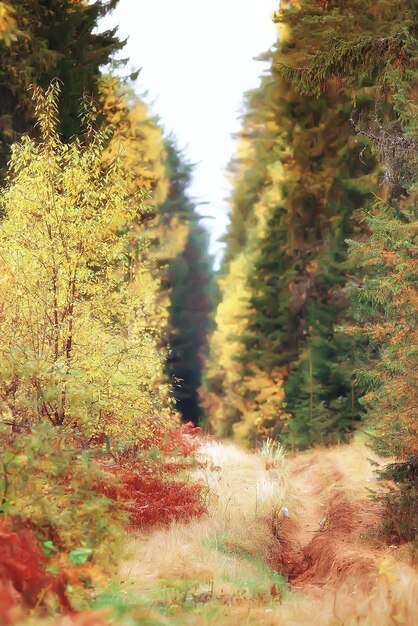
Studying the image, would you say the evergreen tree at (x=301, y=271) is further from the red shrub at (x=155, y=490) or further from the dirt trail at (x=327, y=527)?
the red shrub at (x=155, y=490)

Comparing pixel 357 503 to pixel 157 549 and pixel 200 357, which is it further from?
pixel 200 357

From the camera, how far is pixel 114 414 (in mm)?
10555

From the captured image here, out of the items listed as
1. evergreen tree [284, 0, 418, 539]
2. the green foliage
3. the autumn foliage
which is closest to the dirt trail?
evergreen tree [284, 0, 418, 539]

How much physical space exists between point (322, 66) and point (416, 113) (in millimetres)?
1437

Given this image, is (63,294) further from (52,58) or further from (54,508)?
(52,58)

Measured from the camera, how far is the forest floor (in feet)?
22.7

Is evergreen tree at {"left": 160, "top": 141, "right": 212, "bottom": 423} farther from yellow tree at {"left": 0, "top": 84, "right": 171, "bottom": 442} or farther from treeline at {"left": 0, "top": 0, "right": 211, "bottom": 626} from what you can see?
yellow tree at {"left": 0, "top": 84, "right": 171, "bottom": 442}

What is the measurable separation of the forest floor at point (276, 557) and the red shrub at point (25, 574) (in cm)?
92

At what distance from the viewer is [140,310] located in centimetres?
1116

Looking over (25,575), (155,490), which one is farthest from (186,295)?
(25,575)

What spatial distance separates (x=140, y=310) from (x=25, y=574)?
5.76 meters

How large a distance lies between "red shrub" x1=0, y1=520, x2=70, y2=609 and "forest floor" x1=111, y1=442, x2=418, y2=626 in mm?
915

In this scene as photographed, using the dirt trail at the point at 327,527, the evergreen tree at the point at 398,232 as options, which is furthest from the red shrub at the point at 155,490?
the evergreen tree at the point at 398,232

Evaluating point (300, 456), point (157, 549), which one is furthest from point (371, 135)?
point (300, 456)
